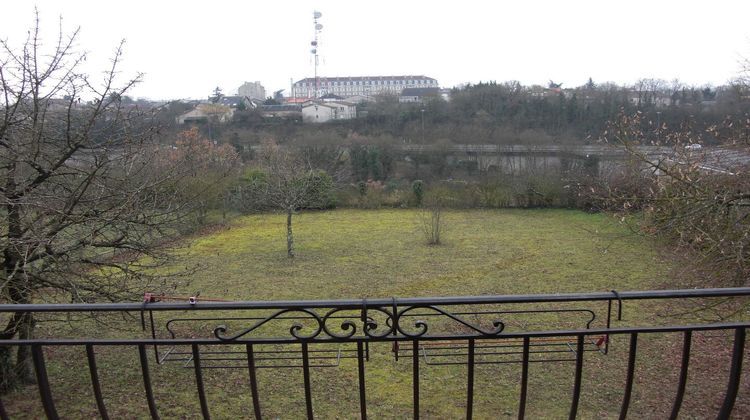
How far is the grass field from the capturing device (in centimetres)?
632

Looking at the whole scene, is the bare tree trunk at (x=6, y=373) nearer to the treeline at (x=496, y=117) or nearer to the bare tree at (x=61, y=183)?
the bare tree at (x=61, y=183)

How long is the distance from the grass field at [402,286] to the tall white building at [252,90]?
53.8 metres

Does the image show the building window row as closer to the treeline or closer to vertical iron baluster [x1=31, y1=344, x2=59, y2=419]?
the treeline

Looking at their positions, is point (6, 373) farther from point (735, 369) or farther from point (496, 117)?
point (496, 117)

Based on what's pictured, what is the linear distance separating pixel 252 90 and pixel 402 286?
66.2 meters

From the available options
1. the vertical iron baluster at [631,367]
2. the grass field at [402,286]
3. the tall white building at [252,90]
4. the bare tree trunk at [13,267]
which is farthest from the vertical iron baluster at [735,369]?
the tall white building at [252,90]

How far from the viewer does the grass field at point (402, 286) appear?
6.32m

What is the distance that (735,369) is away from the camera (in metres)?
1.61

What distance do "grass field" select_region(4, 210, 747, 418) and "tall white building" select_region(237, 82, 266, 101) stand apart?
176 ft

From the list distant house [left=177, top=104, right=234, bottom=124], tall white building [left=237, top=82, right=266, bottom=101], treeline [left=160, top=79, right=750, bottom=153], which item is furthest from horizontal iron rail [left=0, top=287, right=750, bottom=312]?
tall white building [left=237, top=82, right=266, bottom=101]

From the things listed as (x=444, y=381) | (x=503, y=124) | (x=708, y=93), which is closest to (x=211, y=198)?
(x=444, y=381)

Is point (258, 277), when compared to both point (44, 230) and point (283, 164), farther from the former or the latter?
point (44, 230)

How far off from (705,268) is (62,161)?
29.5 feet

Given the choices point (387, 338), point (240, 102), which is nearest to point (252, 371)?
point (387, 338)
